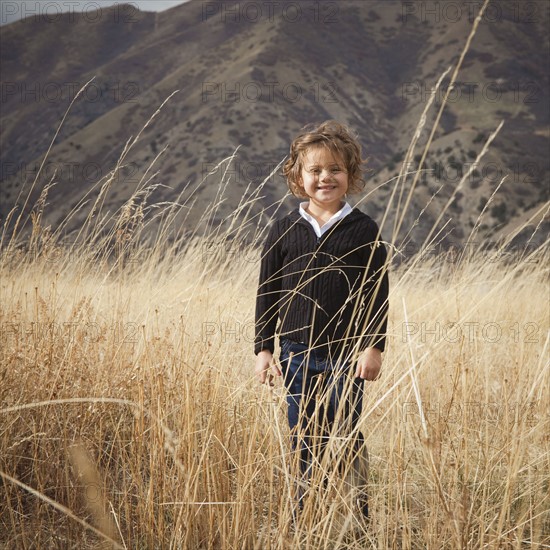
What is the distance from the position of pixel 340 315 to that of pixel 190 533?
0.92 metres

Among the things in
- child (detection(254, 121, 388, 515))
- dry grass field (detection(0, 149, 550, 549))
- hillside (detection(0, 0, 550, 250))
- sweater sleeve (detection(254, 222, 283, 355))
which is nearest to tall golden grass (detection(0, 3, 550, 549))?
dry grass field (detection(0, 149, 550, 549))

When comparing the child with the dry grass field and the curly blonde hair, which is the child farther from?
the dry grass field

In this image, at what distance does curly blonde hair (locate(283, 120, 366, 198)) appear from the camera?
2.05m

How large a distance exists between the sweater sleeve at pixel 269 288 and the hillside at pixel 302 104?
33.5 metres

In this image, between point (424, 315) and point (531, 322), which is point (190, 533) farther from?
point (424, 315)

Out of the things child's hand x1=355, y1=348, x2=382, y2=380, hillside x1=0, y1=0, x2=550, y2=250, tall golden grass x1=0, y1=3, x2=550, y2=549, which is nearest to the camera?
tall golden grass x1=0, y1=3, x2=550, y2=549

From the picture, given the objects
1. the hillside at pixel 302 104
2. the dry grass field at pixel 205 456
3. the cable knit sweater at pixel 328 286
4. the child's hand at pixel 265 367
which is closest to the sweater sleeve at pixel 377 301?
the cable knit sweater at pixel 328 286

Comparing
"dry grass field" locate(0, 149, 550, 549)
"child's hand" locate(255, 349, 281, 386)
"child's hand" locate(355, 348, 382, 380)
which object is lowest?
"dry grass field" locate(0, 149, 550, 549)

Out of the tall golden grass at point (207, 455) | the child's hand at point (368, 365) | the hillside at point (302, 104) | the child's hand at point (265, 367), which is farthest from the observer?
the hillside at point (302, 104)

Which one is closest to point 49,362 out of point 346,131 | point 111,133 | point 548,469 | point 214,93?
point 346,131

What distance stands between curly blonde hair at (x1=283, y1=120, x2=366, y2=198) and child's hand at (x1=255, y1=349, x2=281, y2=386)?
30.7 inches

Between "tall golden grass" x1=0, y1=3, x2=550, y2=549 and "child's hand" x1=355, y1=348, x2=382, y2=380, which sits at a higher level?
"child's hand" x1=355, y1=348, x2=382, y2=380

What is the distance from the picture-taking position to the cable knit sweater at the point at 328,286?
6.39 ft

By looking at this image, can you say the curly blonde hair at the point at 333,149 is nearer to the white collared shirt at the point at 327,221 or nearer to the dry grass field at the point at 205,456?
the white collared shirt at the point at 327,221
